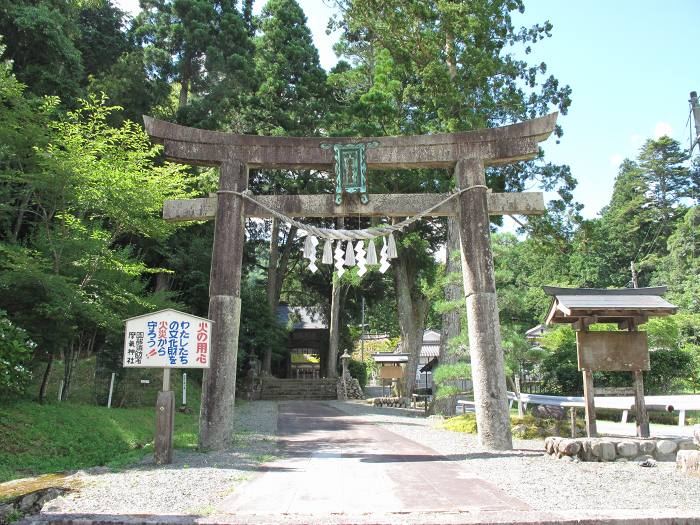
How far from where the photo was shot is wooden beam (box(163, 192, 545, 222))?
8938 millimetres

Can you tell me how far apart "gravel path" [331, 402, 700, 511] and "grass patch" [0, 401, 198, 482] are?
512cm

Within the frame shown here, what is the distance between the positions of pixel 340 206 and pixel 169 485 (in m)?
5.21

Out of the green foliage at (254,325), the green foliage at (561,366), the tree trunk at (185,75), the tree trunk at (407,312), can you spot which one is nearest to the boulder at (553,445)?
the green foliage at (561,366)

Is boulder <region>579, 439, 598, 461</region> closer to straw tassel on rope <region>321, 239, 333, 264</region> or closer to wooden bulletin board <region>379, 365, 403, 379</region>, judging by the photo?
straw tassel on rope <region>321, 239, 333, 264</region>

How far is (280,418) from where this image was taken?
1527 centimetres

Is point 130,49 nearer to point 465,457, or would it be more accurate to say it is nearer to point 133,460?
point 133,460

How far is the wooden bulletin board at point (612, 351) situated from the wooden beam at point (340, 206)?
2492 mm

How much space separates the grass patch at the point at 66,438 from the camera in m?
8.10

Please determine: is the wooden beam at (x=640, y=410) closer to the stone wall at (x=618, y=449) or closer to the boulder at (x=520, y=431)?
the stone wall at (x=618, y=449)

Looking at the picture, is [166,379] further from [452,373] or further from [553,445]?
[452,373]

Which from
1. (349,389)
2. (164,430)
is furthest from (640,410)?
(349,389)

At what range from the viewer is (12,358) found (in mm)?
9273

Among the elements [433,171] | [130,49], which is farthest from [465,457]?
[130,49]

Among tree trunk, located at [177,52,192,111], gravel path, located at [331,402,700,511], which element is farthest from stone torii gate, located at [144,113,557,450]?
tree trunk, located at [177,52,192,111]
